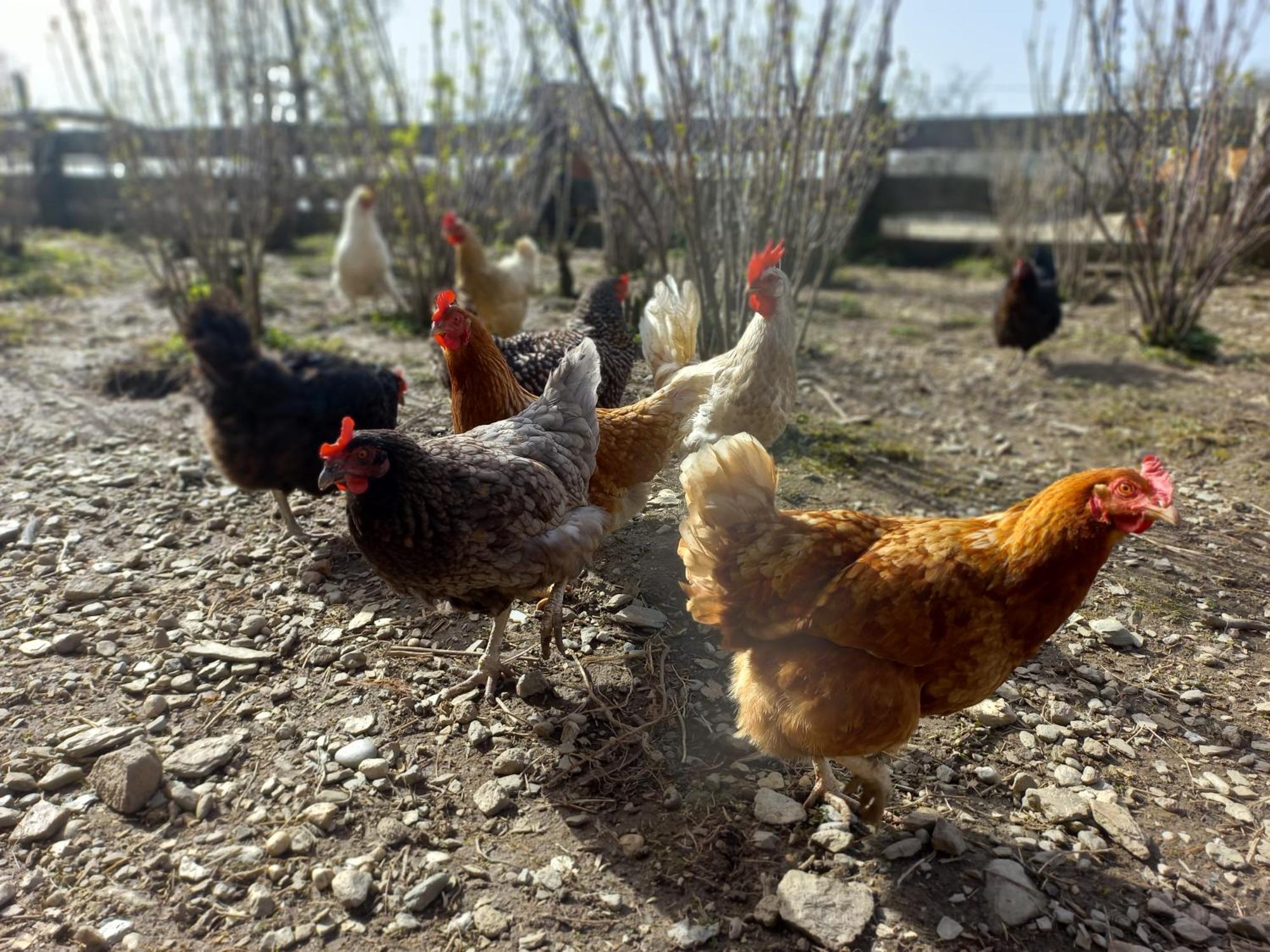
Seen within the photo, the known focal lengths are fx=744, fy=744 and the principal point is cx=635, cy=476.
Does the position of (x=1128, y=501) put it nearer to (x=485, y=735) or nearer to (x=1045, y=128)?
(x=485, y=735)

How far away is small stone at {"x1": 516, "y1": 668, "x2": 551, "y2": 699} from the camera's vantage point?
10.3 ft

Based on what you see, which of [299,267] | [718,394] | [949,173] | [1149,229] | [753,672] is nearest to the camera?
[753,672]

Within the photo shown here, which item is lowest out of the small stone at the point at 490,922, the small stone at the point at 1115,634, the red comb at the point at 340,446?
the small stone at the point at 490,922

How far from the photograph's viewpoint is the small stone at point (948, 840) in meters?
2.44

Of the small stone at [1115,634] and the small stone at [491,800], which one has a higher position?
the small stone at [1115,634]

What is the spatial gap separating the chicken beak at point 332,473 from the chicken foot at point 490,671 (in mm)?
913

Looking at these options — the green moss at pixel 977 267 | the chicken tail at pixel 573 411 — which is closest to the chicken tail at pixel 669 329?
the chicken tail at pixel 573 411

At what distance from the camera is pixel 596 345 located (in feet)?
16.9

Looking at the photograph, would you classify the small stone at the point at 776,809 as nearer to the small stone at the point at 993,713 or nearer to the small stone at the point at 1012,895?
the small stone at the point at 1012,895

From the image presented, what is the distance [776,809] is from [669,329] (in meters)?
3.04

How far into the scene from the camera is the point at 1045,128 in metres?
9.70

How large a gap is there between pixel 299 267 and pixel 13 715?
10.8m

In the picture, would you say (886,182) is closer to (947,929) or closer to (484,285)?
(484,285)

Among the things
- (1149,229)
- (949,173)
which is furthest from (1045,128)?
(949,173)
